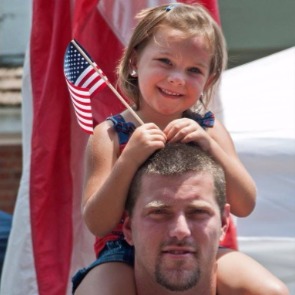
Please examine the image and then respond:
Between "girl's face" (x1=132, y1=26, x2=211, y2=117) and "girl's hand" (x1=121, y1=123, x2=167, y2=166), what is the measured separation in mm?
273

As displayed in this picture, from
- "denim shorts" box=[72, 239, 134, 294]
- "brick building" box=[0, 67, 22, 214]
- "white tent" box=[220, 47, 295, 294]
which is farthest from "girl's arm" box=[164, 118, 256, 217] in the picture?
"brick building" box=[0, 67, 22, 214]

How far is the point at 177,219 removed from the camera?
2.84m

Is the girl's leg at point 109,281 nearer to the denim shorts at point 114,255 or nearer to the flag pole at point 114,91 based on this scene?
the denim shorts at point 114,255

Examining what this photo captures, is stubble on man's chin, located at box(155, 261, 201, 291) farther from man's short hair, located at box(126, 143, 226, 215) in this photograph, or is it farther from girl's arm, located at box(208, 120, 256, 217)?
girl's arm, located at box(208, 120, 256, 217)

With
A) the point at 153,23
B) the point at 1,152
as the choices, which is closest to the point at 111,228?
the point at 153,23

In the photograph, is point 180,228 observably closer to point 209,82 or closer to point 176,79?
point 176,79

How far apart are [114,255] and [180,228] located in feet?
1.51

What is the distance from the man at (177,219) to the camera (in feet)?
9.22

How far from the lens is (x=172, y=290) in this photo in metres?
2.82

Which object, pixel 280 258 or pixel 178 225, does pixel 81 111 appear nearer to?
pixel 178 225

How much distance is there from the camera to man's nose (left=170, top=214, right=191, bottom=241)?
2803 millimetres

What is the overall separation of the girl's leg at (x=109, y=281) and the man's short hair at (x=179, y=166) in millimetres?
206

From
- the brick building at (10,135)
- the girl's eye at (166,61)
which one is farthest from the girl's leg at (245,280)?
the brick building at (10,135)

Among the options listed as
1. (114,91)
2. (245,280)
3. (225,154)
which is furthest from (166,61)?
(245,280)
